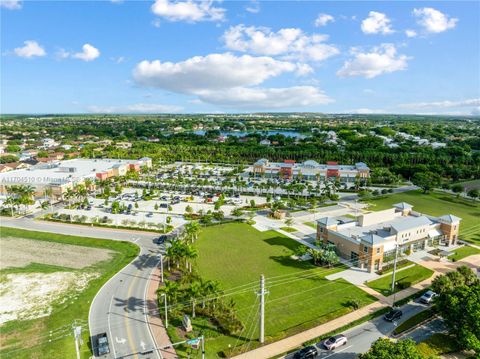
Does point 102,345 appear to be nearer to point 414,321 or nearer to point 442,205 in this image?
point 414,321

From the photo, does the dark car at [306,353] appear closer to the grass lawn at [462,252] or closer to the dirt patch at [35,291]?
the dirt patch at [35,291]

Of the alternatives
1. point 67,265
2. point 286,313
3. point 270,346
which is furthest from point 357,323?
point 67,265

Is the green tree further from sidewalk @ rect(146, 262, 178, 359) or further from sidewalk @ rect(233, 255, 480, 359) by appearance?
sidewalk @ rect(146, 262, 178, 359)

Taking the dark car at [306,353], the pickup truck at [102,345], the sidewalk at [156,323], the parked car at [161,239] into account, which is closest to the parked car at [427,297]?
the dark car at [306,353]

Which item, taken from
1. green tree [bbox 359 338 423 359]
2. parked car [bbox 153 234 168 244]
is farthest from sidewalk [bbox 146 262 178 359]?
green tree [bbox 359 338 423 359]

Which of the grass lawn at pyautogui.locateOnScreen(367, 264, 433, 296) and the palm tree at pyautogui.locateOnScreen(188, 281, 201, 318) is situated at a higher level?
the palm tree at pyautogui.locateOnScreen(188, 281, 201, 318)

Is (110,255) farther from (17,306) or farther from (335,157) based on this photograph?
(335,157)
